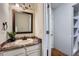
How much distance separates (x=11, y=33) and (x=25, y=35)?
0.18 m

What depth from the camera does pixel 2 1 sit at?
1.59 meters

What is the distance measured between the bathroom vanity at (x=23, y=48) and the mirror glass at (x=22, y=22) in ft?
0.44

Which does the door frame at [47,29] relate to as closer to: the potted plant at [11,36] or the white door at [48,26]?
the white door at [48,26]

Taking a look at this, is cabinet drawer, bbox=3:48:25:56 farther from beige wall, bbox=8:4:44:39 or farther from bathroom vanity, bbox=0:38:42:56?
beige wall, bbox=8:4:44:39

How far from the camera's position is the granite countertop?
4.98 feet

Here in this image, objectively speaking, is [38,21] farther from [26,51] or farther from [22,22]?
[26,51]

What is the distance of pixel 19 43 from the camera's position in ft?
5.16

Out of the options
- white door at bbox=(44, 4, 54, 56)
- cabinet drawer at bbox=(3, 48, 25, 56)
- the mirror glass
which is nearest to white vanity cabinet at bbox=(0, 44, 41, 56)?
cabinet drawer at bbox=(3, 48, 25, 56)

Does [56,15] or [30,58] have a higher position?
[56,15]

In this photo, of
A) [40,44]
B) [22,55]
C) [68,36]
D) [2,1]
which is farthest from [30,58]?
[2,1]

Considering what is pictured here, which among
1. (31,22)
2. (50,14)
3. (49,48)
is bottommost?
(49,48)

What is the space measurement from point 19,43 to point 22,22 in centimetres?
27

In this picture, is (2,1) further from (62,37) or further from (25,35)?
(62,37)

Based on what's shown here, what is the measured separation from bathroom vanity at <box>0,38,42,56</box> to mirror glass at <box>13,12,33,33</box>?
133 mm
